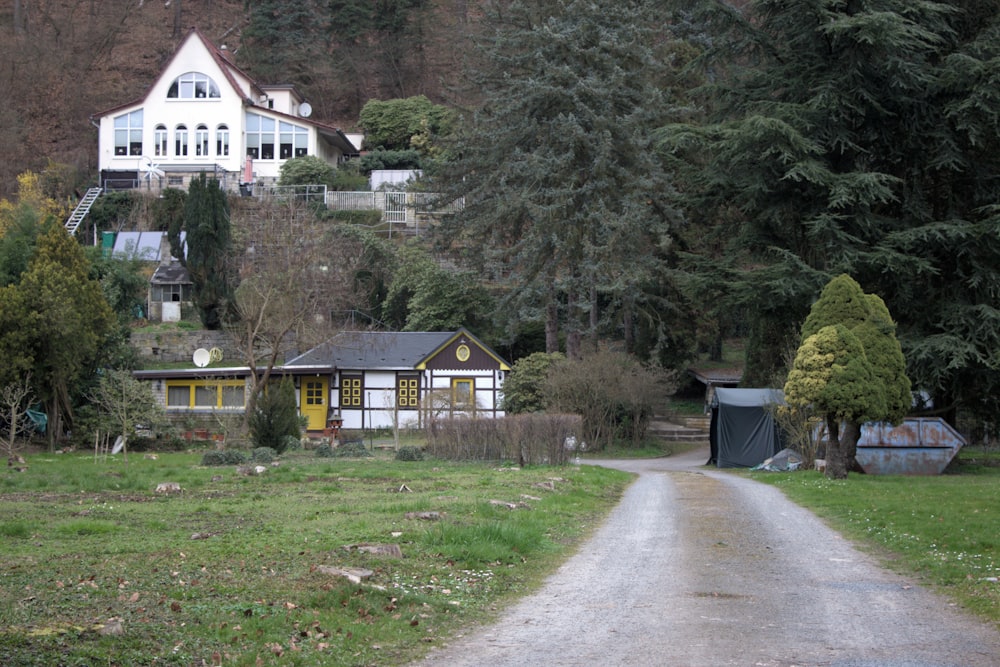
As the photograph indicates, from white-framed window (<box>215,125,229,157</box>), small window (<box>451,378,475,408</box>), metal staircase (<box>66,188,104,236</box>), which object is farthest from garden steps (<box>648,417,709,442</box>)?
white-framed window (<box>215,125,229,157</box>)

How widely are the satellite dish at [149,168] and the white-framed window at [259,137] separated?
217 inches

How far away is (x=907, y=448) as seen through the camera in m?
24.7

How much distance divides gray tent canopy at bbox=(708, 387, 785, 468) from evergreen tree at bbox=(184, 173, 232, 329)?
964 inches

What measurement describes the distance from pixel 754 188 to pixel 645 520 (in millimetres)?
16981

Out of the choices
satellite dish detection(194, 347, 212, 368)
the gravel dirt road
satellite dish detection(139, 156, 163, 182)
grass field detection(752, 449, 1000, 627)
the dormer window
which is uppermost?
the dormer window

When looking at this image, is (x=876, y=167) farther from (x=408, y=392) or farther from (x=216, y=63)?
(x=216, y=63)

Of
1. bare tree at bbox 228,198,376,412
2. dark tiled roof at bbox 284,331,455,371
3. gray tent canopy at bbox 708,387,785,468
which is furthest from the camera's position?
dark tiled roof at bbox 284,331,455,371

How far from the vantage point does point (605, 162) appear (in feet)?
124

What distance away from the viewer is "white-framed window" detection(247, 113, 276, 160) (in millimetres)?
61094

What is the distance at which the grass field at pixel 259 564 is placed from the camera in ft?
20.3

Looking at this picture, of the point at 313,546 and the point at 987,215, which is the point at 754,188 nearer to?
the point at 987,215

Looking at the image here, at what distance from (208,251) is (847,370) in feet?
105

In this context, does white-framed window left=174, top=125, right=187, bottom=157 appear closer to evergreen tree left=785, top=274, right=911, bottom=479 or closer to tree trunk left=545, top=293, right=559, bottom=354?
tree trunk left=545, top=293, right=559, bottom=354

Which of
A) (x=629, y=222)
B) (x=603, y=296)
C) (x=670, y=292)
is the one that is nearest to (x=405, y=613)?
(x=629, y=222)
